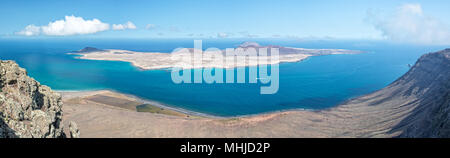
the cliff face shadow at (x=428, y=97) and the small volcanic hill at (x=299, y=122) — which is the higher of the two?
the cliff face shadow at (x=428, y=97)

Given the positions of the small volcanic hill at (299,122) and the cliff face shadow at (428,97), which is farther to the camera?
the small volcanic hill at (299,122)

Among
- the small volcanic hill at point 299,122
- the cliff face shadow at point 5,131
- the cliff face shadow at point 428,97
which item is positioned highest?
the cliff face shadow at point 5,131

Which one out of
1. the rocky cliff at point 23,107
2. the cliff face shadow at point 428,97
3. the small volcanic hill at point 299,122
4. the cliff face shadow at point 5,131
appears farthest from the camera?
the small volcanic hill at point 299,122

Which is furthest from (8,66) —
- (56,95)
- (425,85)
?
(425,85)

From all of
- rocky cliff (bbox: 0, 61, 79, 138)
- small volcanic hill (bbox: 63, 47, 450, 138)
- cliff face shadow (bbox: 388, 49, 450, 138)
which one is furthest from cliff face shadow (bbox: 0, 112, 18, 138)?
cliff face shadow (bbox: 388, 49, 450, 138)

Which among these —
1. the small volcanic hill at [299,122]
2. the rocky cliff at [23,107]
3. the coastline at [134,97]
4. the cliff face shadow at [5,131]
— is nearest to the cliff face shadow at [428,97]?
the small volcanic hill at [299,122]

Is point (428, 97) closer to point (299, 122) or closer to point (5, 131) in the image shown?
point (299, 122)

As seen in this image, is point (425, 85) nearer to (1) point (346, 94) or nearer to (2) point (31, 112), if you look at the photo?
(1) point (346, 94)

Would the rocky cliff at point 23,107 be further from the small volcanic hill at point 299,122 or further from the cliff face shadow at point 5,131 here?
the small volcanic hill at point 299,122

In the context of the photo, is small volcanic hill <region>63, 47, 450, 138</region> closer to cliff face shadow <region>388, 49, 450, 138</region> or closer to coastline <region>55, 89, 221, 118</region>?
cliff face shadow <region>388, 49, 450, 138</region>

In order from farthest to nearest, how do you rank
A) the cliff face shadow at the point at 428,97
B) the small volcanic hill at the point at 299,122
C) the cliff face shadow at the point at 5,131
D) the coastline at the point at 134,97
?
the coastline at the point at 134,97
the small volcanic hill at the point at 299,122
the cliff face shadow at the point at 428,97
the cliff face shadow at the point at 5,131
